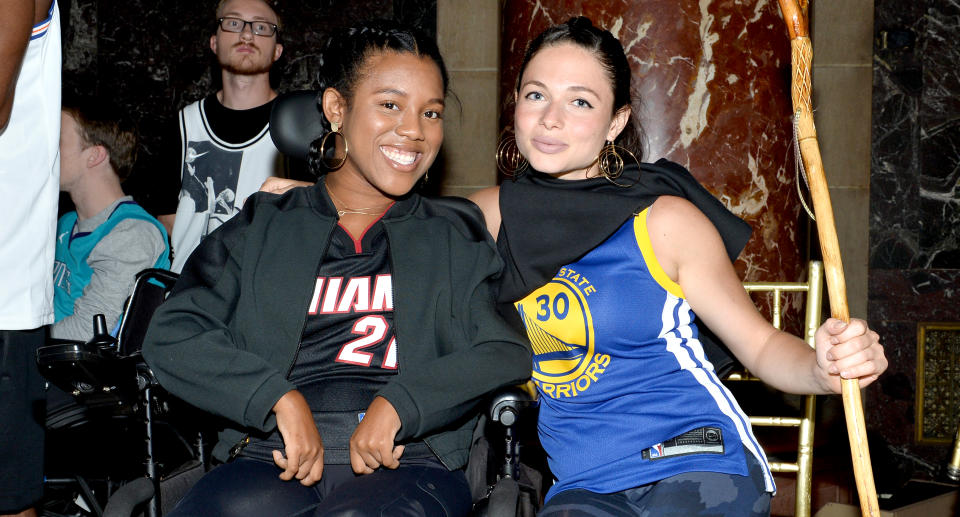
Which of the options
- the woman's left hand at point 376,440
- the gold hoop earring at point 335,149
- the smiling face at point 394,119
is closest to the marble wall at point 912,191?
the smiling face at point 394,119

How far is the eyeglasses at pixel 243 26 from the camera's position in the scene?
3332mm

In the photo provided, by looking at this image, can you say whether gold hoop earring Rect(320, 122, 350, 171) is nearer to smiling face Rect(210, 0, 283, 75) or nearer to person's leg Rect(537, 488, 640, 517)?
person's leg Rect(537, 488, 640, 517)

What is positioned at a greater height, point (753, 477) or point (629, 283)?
point (629, 283)

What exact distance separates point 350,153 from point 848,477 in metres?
2.59

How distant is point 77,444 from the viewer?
2.80 m

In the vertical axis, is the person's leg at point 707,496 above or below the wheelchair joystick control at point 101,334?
below

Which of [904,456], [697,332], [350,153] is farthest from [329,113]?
[904,456]

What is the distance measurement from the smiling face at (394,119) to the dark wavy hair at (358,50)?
0.02 meters

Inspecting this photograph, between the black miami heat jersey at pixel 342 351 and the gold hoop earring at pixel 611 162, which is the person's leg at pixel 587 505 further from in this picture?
the gold hoop earring at pixel 611 162

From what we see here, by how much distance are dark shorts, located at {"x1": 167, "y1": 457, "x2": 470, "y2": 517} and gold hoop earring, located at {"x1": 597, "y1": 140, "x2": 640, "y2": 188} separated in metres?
0.75

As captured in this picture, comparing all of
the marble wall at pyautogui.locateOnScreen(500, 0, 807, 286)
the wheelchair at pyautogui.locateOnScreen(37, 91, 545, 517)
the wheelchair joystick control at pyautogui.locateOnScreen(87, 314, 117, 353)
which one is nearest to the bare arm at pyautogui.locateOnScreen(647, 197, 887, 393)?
the wheelchair at pyautogui.locateOnScreen(37, 91, 545, 517)

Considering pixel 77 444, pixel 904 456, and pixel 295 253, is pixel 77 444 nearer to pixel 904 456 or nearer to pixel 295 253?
pixel 295 253

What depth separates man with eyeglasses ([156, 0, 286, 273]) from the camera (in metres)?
3.18

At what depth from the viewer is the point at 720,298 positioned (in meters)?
1.69
